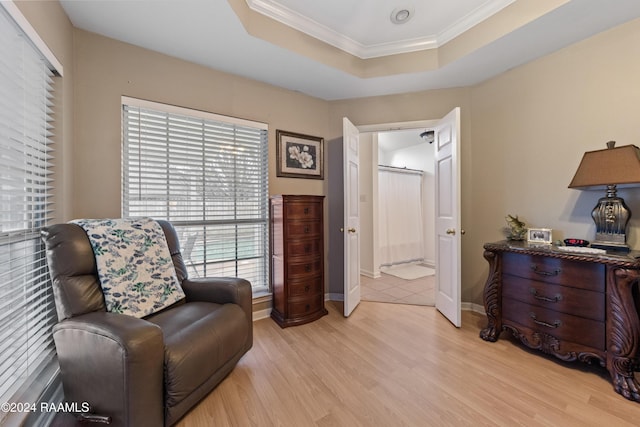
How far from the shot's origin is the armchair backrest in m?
1.32

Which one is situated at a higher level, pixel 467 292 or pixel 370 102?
pixel 370 102

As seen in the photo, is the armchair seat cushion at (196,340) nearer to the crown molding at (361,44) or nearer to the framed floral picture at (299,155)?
the framed floral picture at (299,155)

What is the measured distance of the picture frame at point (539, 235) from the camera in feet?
6.74

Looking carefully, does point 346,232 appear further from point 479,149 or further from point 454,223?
point 479,149

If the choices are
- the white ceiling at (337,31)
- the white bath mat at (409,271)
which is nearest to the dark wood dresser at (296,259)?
the white ceiling at (337,31)

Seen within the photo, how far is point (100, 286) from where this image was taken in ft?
→ 4.80

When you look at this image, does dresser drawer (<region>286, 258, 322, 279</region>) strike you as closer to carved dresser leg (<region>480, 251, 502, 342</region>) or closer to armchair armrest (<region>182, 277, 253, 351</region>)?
armchair armrest (<region>182, 277, 253, 351</region>)

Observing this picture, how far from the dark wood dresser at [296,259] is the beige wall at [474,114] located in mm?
443

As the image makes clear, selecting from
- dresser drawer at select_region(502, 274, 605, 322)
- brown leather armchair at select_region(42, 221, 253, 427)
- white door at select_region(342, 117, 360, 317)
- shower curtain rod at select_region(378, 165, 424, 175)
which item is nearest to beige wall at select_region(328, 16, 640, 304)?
white door at select_region(342, 117, 360, 317)

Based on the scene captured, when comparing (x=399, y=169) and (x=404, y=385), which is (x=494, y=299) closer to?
(x=404, y=385)

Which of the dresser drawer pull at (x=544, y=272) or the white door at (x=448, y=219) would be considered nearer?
the dresser drawer pull at (x=544, y=272)

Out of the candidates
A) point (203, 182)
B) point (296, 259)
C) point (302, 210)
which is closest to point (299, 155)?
point (302, 210)

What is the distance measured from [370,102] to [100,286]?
2986 mm

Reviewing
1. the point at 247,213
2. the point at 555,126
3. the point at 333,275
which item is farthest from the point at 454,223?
the point at 247,213
